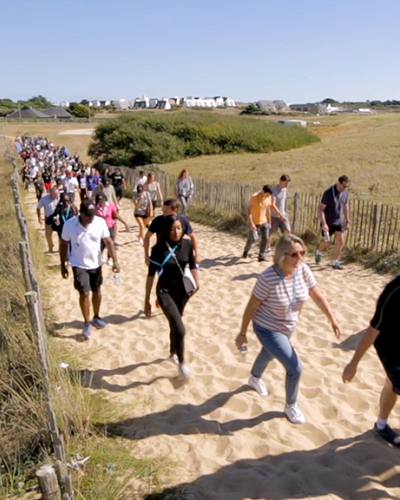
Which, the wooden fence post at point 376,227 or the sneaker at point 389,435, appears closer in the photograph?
the sneaker at point 389,435

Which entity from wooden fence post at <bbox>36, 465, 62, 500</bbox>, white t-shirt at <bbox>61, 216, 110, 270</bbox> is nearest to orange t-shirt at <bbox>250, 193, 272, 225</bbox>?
white t-shirt at <bbox>61, 216, 110, 270</bbox>

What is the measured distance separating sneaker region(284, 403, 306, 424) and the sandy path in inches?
2.7

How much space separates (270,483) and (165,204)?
293 cm

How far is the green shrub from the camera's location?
3700 cm

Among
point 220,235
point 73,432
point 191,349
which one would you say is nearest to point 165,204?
point 191,349

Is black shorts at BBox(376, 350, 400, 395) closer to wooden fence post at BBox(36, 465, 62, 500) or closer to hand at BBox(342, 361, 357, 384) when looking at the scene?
hand at BBox(342, 361, 357, 384)

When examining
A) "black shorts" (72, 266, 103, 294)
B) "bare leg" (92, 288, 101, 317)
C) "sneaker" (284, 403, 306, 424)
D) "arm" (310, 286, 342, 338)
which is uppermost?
"arm" (310, 286, 342, 338)

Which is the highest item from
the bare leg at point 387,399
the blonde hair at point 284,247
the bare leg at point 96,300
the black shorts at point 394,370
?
the blonde hair at point 284,247

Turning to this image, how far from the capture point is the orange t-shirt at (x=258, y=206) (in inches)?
366

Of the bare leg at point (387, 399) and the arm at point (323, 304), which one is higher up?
the arm at point (323, 304)

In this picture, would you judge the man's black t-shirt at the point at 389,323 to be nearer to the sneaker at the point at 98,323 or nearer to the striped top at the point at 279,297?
the striped top at the point at 279,297

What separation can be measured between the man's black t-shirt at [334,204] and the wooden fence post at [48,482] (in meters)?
6.82

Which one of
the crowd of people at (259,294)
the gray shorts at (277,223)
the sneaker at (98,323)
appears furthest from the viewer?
the gray shorts at (277,223)

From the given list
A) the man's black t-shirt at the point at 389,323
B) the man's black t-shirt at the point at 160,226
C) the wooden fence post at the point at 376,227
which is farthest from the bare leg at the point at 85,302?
the wooden fence post at the point at 376,227
